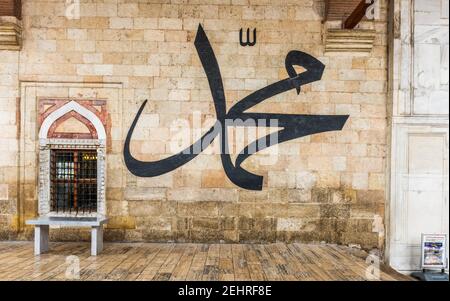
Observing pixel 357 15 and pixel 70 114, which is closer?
pixel 357 15

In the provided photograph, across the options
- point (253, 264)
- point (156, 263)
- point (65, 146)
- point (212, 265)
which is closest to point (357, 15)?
point (253, 264)

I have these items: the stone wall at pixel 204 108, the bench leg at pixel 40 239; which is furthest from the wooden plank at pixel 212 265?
the bench leg at pixel 40 239

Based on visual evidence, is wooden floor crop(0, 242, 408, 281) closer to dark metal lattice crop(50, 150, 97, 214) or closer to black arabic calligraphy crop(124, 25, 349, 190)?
dark metal lattice crop(50, 150, 97, 214)

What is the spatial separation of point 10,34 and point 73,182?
108 inches

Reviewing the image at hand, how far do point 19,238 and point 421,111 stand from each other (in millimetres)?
7455

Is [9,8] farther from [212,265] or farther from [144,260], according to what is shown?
[212,265]

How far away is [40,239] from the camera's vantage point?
5750 mm

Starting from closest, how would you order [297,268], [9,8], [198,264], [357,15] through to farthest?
[297,268], [198,264], [357,15], [9,8]

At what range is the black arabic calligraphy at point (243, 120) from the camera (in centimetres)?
671

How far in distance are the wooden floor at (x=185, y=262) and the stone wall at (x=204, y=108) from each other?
1.39 feet

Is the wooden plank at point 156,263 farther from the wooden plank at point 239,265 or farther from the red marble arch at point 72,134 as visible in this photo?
the red marble arch at point 72,134

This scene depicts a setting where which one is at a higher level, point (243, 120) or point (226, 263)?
point (243, 120)

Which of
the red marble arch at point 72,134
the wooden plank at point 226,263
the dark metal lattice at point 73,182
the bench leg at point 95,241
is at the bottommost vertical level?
the wooden plank at point 226,263
